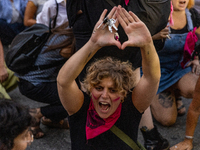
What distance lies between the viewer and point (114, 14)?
4.33 feet

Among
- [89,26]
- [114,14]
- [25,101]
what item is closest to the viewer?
[114,14]

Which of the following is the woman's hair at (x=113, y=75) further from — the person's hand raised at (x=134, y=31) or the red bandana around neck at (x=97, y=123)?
the person's hand raised at (x=134, y=31)

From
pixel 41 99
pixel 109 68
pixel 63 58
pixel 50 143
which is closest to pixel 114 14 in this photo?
pixel 109 68

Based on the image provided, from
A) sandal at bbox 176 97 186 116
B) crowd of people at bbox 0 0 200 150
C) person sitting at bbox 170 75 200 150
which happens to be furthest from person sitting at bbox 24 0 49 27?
person sitting at bbox 170 75 200 150

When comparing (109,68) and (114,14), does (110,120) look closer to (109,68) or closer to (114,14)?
(109,68)

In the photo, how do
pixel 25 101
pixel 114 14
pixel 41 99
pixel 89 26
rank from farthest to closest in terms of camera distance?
pixel 25 101 < pixel 41 99 < pixel 89 26 < pixel 114 14

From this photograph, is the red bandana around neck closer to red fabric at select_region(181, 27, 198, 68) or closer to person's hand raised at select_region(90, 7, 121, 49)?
person's hand raised at select_region(90, 7, 121, 49)

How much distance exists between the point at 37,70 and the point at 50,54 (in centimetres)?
21

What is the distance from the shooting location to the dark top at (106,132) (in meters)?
1.61

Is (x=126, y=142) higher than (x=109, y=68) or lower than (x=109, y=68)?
lower

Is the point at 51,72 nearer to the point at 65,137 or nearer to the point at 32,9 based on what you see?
the point at 65,137

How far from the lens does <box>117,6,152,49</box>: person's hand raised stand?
1.24 meters

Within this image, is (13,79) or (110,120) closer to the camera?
(110,120)

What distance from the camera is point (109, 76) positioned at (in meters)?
1.58
